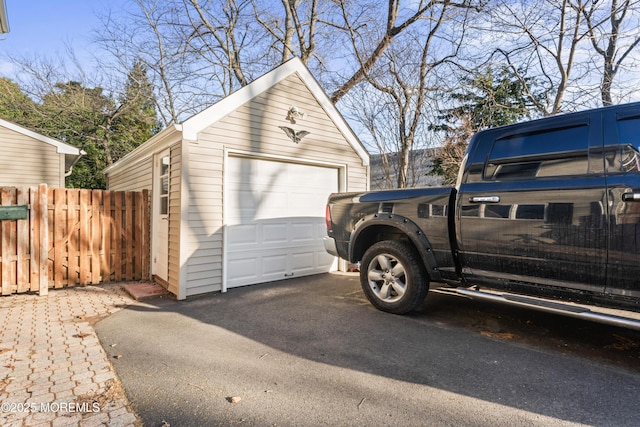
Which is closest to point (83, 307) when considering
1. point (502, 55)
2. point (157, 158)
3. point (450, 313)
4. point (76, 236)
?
point (76, 236)

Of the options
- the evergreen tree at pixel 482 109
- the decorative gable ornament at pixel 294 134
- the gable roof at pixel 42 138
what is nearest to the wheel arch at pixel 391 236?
the decorative gable ornament at pixel 294 134

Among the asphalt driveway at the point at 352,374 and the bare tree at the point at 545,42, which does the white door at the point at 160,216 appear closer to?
the asphalt driveway at the point at 352,374

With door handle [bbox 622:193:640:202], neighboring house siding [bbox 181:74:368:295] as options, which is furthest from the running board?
neighboring house siding [bbox 181:74:368:295]

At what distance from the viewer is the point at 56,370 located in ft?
9.39

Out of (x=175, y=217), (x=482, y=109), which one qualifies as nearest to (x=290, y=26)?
(x=482, y=109)

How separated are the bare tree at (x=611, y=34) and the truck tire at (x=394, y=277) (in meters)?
9.49

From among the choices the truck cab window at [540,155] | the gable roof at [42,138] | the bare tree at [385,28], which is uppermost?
the bare tree at [385,28]

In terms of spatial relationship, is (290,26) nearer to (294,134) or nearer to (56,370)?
(294,134)

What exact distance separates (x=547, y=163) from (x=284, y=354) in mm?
3035

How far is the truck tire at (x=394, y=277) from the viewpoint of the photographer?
3941mm

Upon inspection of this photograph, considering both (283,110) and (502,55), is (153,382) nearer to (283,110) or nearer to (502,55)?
(283,110)

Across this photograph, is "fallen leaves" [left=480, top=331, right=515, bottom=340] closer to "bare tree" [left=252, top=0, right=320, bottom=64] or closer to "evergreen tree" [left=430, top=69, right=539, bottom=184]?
"evergreen tree" [left=430, top=69, right=539, bottom=184]

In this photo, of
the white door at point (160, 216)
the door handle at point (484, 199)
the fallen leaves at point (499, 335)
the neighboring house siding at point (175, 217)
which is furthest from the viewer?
the white door at point (160, 216)

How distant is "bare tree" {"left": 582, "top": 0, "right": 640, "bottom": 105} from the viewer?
9.12 metres
